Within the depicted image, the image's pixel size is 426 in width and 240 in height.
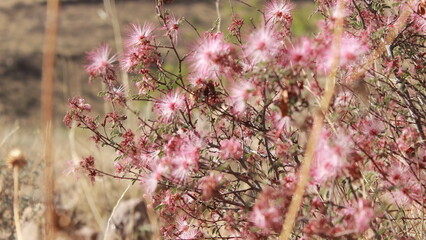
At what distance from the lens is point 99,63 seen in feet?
7.04

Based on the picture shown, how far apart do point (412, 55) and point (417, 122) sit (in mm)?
414

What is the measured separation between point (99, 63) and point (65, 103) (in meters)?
7.87

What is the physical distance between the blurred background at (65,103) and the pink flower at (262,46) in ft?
1.49

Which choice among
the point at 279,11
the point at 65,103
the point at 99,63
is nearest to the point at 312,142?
the point at 279,11

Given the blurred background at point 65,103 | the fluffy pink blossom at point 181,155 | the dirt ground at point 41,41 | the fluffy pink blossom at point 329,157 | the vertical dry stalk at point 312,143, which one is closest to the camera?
the fluffy pink blossom at point 329,157

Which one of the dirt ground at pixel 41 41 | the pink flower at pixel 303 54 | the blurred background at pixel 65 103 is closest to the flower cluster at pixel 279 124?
the pink flower at pixel 303 54

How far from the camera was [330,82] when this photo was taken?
1.86m

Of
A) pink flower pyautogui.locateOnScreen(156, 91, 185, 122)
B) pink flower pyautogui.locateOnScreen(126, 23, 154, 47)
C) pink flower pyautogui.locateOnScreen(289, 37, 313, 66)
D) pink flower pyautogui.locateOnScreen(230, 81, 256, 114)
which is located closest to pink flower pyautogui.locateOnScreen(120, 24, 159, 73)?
pink flower pyautogui.locateOnScreen(126, 23, 154, 47)

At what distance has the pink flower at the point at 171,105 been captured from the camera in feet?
6.68

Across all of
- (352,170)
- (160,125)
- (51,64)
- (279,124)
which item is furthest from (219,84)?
(51,64)

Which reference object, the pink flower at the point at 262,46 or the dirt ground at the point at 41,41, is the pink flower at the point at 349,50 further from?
the dirt ground at the point at 41,41

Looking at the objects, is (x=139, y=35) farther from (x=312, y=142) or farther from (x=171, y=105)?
(x=312, y=142)

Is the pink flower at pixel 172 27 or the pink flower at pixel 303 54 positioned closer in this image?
the pink flower at pixel 303 54

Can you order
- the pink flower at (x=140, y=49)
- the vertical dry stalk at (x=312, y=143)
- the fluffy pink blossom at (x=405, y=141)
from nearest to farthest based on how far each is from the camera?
the vertical dry stalk at (x=312, y=143), the fluffy pink blossom at (x=405, y=141), the pink flower at (x=140, y=49)
